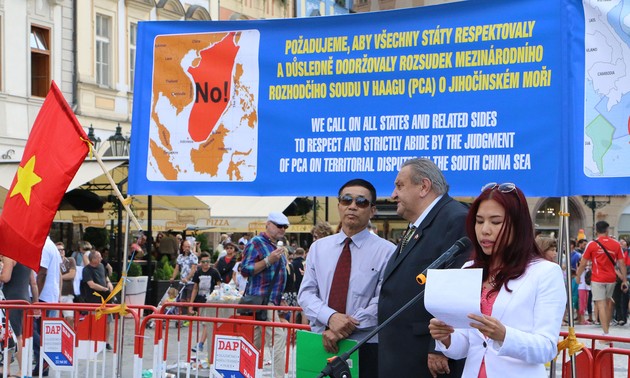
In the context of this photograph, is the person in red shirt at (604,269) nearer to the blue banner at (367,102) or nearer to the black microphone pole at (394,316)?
the blue banner at (367,102)

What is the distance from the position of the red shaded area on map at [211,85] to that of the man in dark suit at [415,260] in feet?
7.15

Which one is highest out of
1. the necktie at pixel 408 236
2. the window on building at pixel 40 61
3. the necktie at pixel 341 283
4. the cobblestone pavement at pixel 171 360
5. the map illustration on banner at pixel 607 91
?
the window on building at pixel 40 61

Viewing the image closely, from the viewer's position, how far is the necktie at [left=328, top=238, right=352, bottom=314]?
5.60 m

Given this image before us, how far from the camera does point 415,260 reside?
4.83m

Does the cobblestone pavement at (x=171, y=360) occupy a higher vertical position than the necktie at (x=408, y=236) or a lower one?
lower

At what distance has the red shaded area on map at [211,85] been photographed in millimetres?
6836

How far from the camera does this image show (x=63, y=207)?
23.9 m

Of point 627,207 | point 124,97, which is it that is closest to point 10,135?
point 124,97

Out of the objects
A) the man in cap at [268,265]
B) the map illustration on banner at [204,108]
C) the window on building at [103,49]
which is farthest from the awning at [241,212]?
the map illustration on banner at [204,108]

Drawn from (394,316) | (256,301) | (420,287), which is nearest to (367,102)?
(420,287)

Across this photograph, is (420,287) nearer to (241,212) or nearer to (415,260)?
(415,260)

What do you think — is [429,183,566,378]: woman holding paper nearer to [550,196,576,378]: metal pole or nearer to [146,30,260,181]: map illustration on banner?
[550,196,576,378]: metal pole

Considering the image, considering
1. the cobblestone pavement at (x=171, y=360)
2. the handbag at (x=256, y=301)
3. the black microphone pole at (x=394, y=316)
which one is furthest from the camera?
the cobblestone pavement at (x=171, y=360)

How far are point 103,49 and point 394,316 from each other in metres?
27.2
